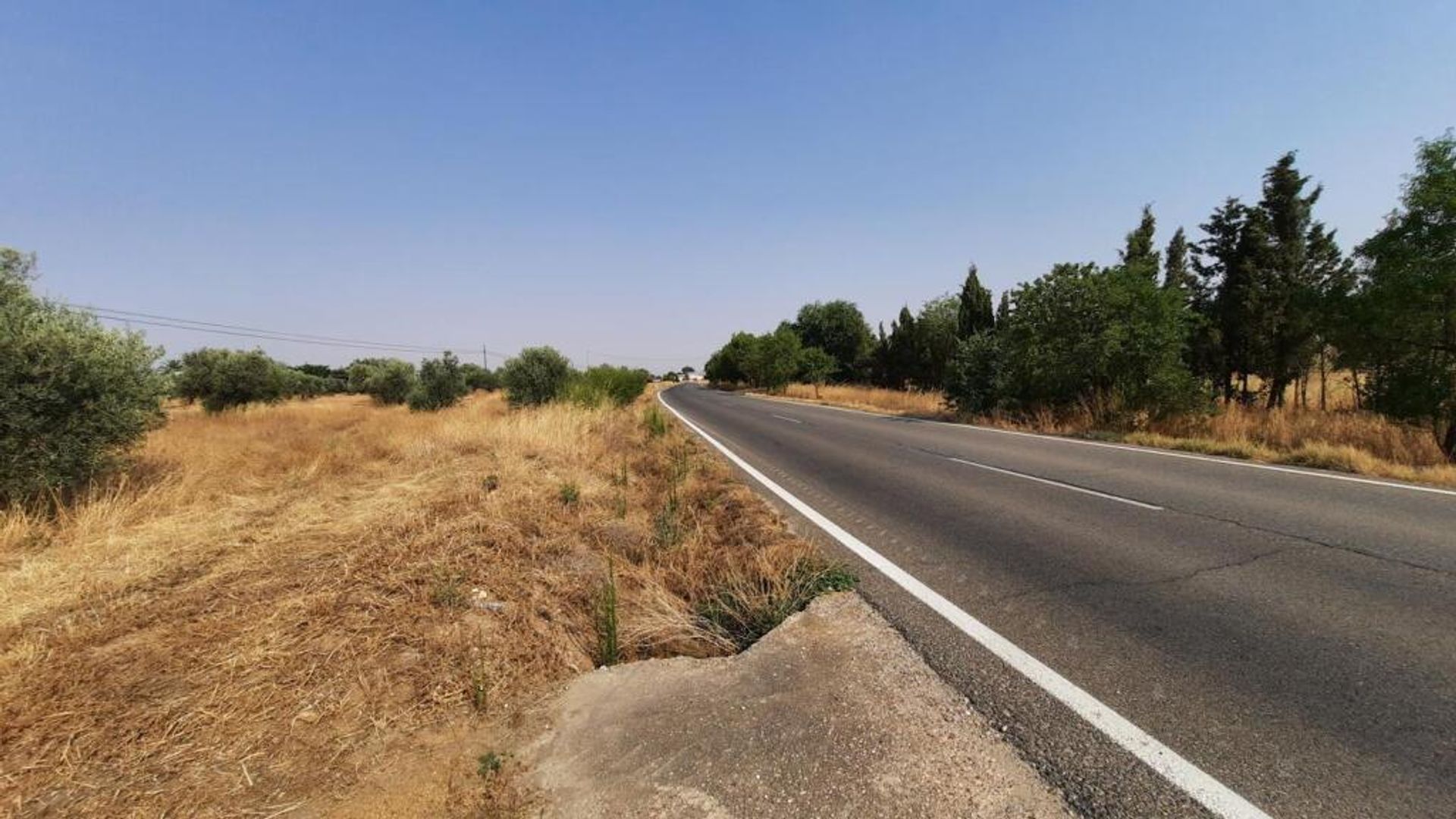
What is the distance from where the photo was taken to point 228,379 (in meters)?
27.3

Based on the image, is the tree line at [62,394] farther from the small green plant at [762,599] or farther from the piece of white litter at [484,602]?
the small green plant at [762,599]

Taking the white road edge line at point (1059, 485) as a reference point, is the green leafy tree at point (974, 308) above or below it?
above

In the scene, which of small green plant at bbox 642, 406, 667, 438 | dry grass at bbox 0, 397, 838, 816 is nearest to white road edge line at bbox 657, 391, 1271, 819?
dry grass at bbox 0, 397, 838, 816

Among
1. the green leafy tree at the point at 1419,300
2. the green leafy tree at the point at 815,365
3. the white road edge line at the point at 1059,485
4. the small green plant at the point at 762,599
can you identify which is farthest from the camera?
the green leafy tree at the point at 815,365

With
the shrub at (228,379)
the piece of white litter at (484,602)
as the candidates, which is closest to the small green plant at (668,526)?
the piece of white litter at (484,602)

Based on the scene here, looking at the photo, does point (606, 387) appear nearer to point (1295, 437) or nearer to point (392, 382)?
point (1295, 437)

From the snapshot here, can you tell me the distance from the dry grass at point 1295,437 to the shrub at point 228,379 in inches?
1390

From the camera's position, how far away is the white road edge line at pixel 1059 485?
20.1 feet

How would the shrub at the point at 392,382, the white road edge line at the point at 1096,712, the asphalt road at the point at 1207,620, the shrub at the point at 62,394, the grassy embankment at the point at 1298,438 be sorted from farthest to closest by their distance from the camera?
the shrub at the point at 392,382 → the grassy embankment at the point at 1298,438 → the shrub at the point at 62,394 → the asphalt road at the point at 1207,620 → the white road edge line at the point at 1096,712

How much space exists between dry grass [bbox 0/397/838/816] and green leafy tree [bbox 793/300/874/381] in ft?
172

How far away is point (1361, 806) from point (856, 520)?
4.17 meters

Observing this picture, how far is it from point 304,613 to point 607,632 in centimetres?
199

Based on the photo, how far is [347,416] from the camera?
2067 centimetres

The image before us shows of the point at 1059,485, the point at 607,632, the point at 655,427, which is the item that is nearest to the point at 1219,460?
the point at 1059,485
